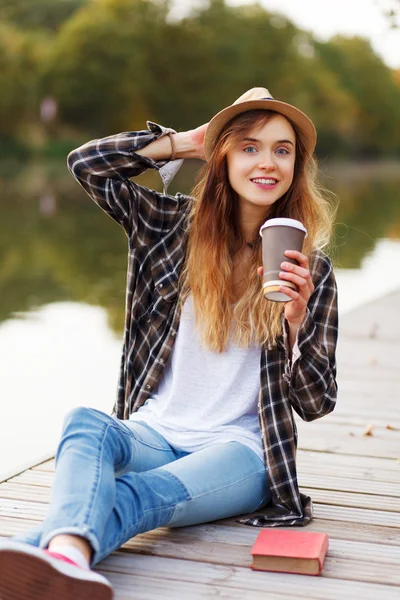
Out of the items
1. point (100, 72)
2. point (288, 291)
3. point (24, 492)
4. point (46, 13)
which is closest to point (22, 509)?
point (24, 492)

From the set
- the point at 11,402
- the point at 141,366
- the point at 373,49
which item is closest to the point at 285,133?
the point at 141,366

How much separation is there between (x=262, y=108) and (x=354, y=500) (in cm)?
130

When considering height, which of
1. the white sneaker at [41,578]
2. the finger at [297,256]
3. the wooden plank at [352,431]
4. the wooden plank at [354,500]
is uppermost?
the finger at [297,256]

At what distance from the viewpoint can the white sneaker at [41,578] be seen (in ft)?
6.37

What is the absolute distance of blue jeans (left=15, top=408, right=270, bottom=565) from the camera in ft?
7.11

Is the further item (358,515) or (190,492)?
(358,515)

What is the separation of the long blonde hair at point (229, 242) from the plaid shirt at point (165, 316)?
0.07 m

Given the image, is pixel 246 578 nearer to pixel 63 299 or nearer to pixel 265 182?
pixel 265 182

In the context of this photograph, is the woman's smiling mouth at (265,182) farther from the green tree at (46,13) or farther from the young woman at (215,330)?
the green tree at (46,13)

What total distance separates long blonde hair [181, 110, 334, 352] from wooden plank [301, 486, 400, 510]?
650 millimetres

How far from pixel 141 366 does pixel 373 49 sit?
8782 centimetres

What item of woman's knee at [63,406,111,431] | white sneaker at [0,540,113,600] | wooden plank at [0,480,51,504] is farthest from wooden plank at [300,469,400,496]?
white sneaker at [0,540,113,600]

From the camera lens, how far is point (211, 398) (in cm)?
277

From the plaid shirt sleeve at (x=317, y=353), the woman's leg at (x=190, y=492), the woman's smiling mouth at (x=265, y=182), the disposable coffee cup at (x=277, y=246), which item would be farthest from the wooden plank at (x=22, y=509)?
the woman's smiling mouth at (x=265, y=182)
